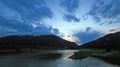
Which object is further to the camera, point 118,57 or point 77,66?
point 118,57

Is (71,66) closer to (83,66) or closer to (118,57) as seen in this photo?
(83,66)

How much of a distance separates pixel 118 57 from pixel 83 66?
25732 millimetres

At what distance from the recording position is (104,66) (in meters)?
50.5

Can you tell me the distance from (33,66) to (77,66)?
11.4 metres

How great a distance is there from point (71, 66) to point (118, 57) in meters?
27.8

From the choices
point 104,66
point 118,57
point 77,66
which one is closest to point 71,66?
point 77,66

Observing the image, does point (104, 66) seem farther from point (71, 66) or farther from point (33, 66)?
point (33, 66)

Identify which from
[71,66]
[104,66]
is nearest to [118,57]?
[104,66]

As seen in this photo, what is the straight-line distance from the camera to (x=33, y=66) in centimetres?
4950

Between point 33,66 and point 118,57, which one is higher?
point 118,57

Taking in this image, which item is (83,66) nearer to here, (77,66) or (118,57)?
(77,66)

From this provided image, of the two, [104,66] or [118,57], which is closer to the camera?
[104,66]

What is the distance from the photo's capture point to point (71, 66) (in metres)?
50.4
